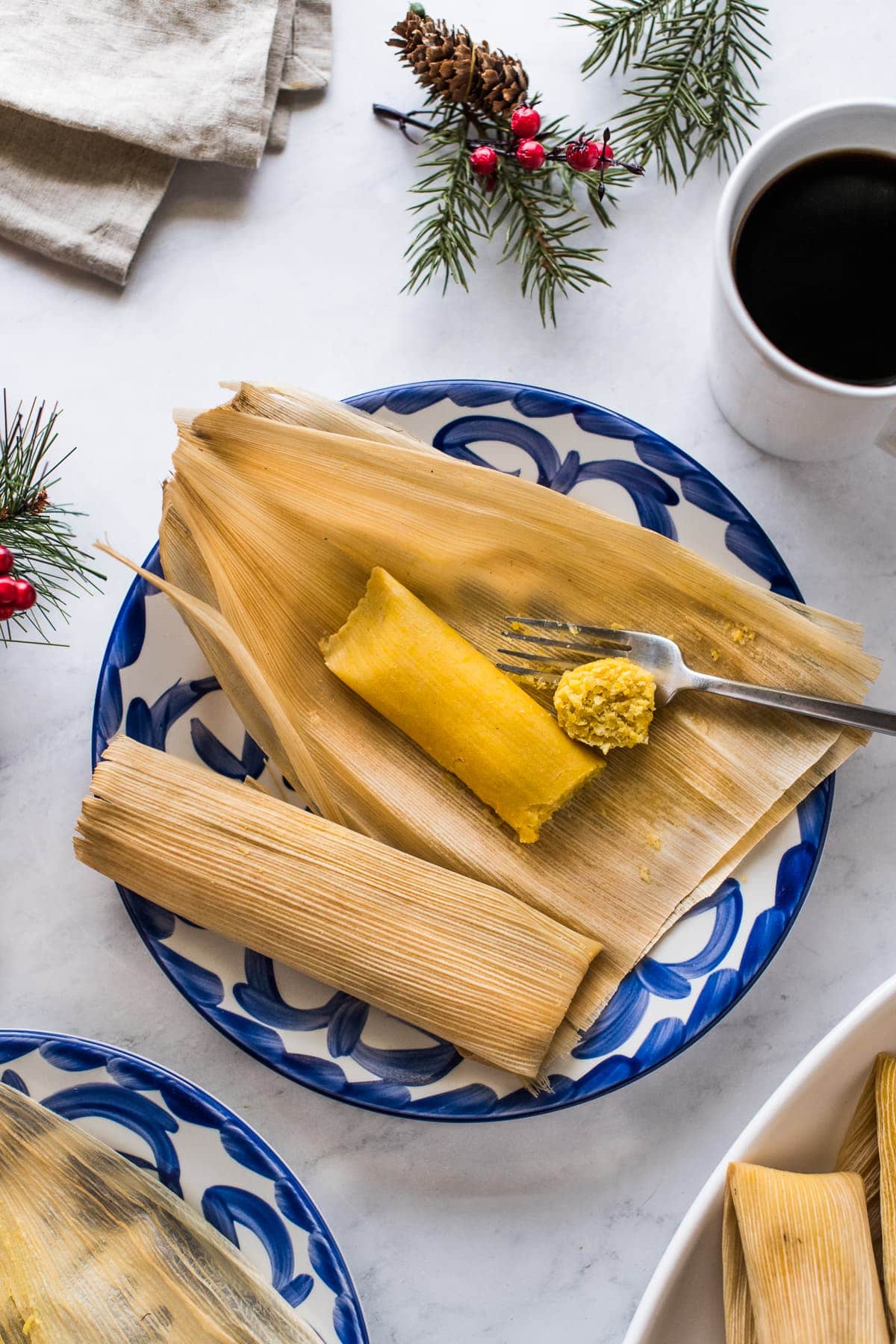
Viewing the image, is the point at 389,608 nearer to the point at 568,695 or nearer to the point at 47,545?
the point at 568,695

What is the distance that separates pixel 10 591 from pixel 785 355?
0.86m

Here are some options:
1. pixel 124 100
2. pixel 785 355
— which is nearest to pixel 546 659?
pixel 785 355

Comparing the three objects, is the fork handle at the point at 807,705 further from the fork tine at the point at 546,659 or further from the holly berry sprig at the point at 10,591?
the holly berry sprig at the point at 10,591

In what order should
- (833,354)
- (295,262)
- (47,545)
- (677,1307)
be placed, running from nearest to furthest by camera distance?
(677,1307) → (833,354) → (47,545) → (295,262)

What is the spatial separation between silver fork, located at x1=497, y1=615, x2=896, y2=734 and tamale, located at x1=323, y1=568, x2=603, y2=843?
49 millimetres

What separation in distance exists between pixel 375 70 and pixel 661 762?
3.13 feet

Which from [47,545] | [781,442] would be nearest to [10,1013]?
[47,545]

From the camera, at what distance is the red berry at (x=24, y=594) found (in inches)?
45.5

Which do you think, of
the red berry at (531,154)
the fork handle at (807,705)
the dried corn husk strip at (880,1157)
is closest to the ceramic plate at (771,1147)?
the dried corn husk strip at (880,1157)

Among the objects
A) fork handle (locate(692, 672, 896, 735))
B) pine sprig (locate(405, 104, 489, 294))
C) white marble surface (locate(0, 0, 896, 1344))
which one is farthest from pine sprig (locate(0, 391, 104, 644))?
fork handle (locate(692, 672, 896, 735))

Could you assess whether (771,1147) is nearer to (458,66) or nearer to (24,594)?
(24,594)

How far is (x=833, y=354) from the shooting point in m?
1.16

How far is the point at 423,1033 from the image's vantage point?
1193mm

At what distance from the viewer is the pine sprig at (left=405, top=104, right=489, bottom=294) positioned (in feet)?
4.27
